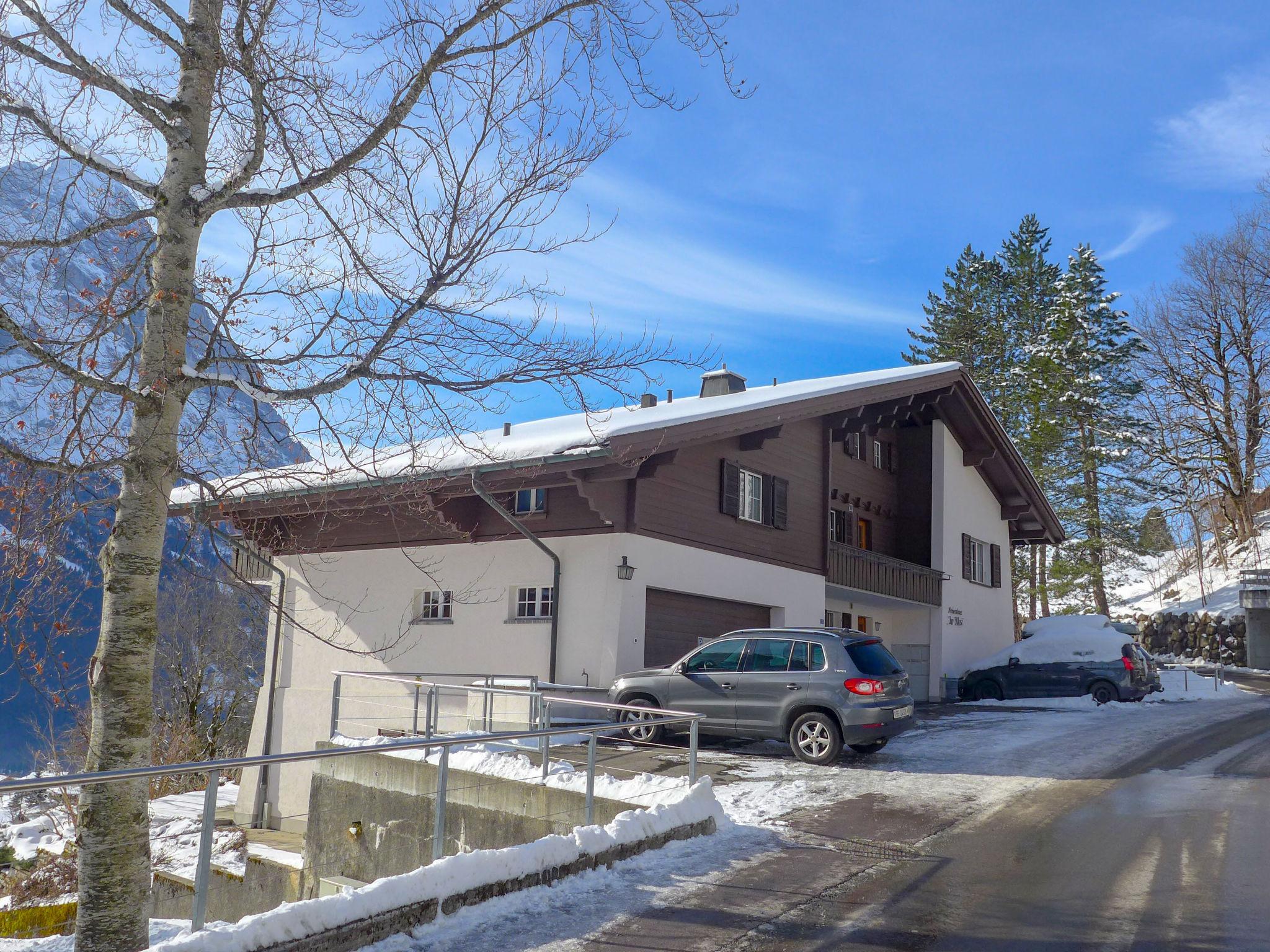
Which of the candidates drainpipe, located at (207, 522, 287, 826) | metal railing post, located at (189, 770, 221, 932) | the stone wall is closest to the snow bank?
metal railing post, located at (189, 770, 221, 932)

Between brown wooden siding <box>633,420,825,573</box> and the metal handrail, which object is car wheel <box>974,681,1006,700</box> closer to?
brown wooden siding <box>633,420,825,573</box>

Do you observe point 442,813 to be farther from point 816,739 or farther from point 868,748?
point 868,748

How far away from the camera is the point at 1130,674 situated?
22766 millimetres

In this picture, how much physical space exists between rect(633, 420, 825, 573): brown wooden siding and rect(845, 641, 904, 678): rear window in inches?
194

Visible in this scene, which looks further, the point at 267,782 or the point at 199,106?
the point at 267,782

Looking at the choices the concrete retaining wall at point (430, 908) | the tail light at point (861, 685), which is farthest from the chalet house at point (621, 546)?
the concrete retaining wall at point (430, 908)

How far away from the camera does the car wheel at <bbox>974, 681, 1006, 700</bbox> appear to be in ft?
83.6

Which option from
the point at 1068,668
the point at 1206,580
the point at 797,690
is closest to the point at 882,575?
the point at 1068,668

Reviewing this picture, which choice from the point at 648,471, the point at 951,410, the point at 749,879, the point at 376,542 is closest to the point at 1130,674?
the point at 951,410

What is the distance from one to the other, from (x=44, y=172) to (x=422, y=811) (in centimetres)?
735

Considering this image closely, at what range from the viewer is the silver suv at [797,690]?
A: 12859mm

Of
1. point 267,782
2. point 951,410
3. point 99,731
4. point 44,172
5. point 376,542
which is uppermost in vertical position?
point 951,410

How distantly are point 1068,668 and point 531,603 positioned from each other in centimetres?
1346

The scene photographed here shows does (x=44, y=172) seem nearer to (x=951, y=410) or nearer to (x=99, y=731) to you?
(x=99, y=731)
